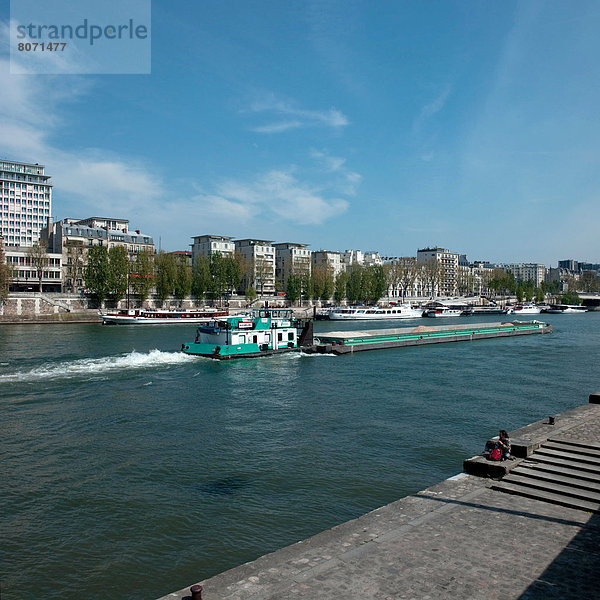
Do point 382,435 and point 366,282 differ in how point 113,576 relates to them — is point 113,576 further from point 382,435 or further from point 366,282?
point 366,282

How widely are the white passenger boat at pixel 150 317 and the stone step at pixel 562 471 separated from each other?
80945mm

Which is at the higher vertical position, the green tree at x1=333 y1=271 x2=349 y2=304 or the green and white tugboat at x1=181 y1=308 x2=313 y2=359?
the green tree at x1=333 y1=271 x2=349 y2=304

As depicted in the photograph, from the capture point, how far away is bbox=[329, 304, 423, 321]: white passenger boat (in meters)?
112

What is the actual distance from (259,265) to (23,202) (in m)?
77.3

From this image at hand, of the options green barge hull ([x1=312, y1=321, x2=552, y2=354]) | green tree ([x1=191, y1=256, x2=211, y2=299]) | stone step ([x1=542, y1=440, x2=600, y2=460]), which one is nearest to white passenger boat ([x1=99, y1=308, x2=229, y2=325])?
green tree ([x1=191, y1=256, x2=211, y2=299])

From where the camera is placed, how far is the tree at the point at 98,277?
331ft

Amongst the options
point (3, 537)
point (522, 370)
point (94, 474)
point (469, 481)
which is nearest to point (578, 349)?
point (522, 370)

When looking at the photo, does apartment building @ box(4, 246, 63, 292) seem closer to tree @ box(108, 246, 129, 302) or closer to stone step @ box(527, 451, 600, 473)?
tree @ box(108, 246, 129, 302)

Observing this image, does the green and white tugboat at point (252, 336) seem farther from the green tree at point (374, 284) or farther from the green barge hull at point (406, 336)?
the green tree at point (374, 284)

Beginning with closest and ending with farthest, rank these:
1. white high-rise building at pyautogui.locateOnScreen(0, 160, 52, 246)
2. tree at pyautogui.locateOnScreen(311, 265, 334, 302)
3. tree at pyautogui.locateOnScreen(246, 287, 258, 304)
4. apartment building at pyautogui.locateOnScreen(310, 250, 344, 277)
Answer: tree at pyautogui.locateOnScreen(246, 287, 258, 304), tree at pyautogui.locateOnScreen(311, 265, 334, 302), white high-rise building at pyautogui.locateOnScreen(0, 160, 52, 246), apartment building at pyautogui.locateOnScreen(310, 250, 344, 277)

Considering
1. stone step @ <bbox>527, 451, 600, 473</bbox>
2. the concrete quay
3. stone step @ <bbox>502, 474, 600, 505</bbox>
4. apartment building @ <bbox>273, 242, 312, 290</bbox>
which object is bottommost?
the concrete quay

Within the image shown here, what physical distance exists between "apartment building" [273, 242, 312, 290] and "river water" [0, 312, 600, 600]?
112m

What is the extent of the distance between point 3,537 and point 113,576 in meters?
4.25

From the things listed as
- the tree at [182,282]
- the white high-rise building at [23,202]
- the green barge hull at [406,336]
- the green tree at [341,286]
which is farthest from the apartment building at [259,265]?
the green barge hull at [406,336]
